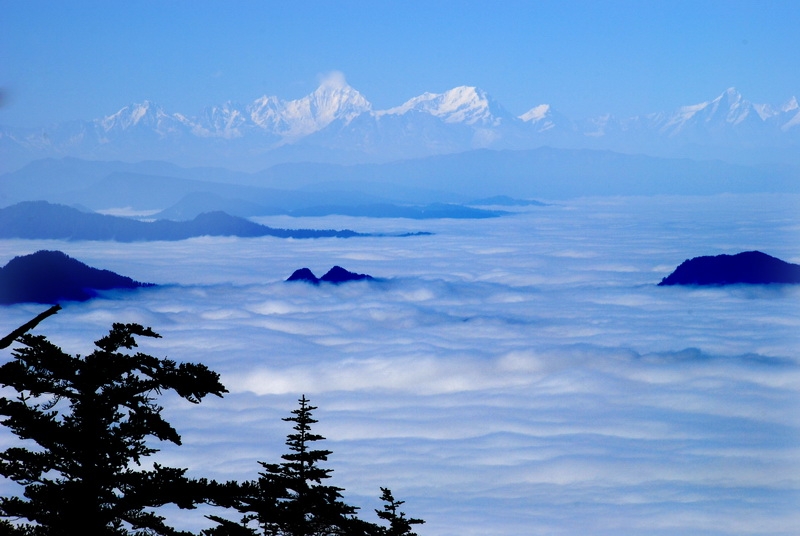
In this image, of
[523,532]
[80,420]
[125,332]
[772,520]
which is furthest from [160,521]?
[772,520]

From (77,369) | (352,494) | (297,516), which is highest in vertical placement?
(77,369)

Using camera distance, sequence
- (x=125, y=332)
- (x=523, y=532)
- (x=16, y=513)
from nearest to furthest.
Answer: (x=16, y=513) → (x=125, y=332) → (x=523, y=532)

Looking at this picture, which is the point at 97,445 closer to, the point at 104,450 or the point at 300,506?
the point at 104,450

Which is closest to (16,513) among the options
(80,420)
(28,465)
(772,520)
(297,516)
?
(28,465)

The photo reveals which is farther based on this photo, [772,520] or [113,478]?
[772,520]

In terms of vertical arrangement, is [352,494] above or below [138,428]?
below

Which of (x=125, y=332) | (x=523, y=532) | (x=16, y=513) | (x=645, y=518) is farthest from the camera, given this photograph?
(x=645, y=518)

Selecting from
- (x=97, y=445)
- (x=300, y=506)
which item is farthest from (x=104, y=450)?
(x=300, y=506)

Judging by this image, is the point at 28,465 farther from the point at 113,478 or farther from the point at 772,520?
the point at 772,520
